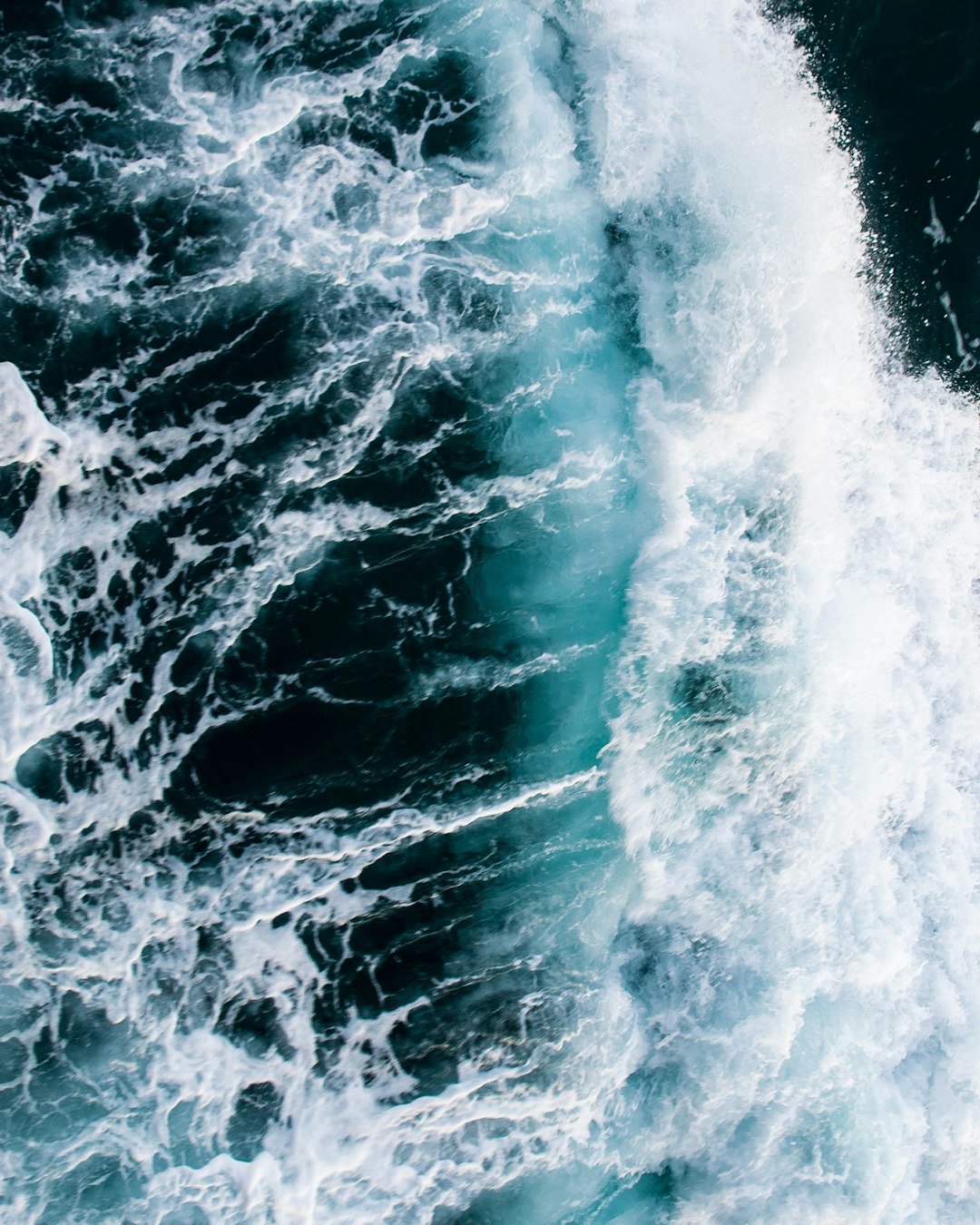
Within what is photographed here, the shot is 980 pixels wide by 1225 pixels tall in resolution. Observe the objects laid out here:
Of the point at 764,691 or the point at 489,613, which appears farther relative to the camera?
the point at 764,691

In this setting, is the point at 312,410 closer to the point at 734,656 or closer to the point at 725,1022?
the point at 734,656

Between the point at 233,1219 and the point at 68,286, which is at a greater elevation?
the point at 68,286

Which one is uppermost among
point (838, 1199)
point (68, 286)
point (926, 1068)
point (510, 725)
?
point (68, 286)

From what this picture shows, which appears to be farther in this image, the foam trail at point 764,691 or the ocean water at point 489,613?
the foam trail at point 764,691

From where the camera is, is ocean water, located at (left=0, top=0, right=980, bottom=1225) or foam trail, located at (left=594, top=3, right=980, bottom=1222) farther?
foam trail, located at (left=594, top=3, right=980, bottom=1222)

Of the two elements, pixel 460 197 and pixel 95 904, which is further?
pixel 460 197

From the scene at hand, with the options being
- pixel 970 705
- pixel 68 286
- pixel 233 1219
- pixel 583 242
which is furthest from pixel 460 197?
pixel 233 1219
